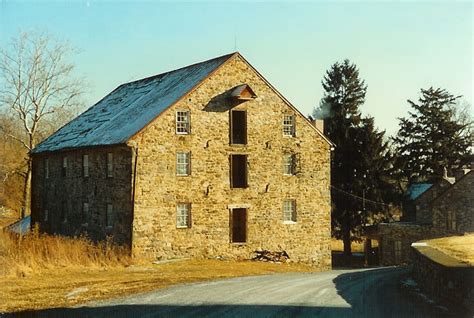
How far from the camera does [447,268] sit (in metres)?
13.6

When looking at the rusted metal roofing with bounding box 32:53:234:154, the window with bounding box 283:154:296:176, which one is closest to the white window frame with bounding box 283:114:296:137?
the window with bounding box 283:154:296:176

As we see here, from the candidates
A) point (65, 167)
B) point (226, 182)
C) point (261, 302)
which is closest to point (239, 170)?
point (226, 182)

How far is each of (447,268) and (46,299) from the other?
985 cm

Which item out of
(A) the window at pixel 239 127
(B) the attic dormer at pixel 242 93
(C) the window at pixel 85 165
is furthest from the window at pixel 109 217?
(B) the attic dormer at pixel 242 93

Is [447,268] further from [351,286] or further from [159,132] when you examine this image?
[159,132]

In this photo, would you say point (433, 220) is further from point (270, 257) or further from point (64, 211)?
point (64, 211)

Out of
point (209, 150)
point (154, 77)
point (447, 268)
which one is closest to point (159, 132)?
point (209, 150)

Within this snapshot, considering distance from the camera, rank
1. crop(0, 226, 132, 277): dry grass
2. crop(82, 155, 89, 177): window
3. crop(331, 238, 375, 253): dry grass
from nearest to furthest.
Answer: crop(0, 226, 132, 277): dry grass, crop(82, 155, 89, 177): window, crop(331, 238, 375, 253): dry grass

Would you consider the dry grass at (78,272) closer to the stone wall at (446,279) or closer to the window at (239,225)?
the window at (239,225)

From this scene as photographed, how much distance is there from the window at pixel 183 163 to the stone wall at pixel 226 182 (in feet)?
0.72

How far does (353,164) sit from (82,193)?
24739 mm

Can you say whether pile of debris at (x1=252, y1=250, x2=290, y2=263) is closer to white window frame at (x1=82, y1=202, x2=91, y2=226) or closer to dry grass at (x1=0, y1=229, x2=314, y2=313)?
dry grass at (x1=0, y1=229, x2=314, y2=313)

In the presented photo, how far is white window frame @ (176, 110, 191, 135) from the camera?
1248 inches

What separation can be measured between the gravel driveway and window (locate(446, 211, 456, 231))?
24847mm
